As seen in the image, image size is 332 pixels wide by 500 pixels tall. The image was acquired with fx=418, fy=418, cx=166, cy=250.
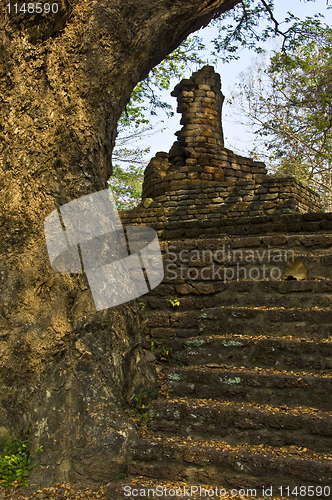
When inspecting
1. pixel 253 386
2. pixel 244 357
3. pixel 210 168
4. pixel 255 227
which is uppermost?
pixel 210 168

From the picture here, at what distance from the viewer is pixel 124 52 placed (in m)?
3.35

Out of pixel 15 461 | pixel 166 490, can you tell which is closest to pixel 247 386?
pixel 166 490

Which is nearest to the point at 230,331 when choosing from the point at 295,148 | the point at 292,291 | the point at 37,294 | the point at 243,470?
the point at 292,291

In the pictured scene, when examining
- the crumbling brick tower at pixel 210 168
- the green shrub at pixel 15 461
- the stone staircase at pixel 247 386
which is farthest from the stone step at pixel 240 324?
the crumbling brick tower at pixel 210 168

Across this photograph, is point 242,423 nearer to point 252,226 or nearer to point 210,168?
point 252,226

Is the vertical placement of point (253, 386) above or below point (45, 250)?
below

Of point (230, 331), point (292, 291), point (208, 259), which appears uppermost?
point (208, 259)

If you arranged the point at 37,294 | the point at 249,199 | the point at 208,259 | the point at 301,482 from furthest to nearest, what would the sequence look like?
the point at 249,199, the point at 208,259, the point at 37,294, the point at 301,482

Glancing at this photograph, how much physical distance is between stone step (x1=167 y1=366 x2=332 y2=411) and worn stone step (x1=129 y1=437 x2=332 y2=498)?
31cm

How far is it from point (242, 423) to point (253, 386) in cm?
27

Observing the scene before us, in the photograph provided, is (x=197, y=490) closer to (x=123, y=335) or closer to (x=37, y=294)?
(x=123, y=335)

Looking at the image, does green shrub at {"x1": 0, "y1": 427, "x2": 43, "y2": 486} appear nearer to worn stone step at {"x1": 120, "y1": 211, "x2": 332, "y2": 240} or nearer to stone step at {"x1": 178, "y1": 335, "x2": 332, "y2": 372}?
stone step at {"x1": 178, "y1": 335, "x2": 332, "y2": 372}

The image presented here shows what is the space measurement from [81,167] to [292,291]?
182 cm

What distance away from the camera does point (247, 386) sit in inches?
103
